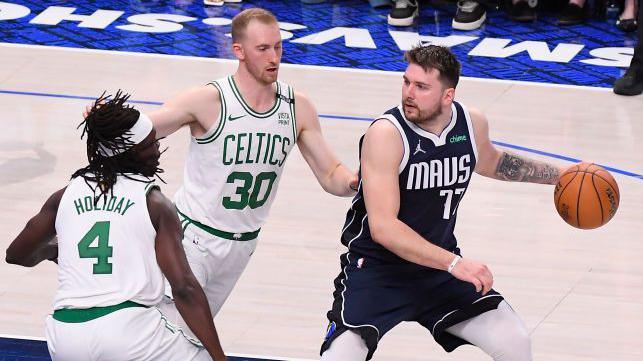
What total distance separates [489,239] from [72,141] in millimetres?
3468

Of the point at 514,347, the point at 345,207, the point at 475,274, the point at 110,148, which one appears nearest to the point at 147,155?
the point at 110,148

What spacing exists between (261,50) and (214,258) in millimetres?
1042

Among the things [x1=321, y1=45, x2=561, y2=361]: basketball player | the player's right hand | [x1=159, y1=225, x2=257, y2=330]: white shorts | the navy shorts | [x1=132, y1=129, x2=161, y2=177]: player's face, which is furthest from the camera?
[x1=159, y1=225, x2=257, y2=330]: white shorts

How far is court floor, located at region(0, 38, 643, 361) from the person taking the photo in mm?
6695

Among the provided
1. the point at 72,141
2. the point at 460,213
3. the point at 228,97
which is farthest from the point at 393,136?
the point at 72,141

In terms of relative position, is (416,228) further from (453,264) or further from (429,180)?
(453,264)

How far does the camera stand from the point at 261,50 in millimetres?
5809

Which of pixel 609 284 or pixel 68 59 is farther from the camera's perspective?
pixel 68 59

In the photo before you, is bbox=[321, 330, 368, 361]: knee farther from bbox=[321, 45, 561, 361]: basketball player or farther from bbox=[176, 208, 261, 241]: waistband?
bbox=[176, 208, 261, 241]: waistband

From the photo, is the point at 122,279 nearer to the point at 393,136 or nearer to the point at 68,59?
the point at 393,136

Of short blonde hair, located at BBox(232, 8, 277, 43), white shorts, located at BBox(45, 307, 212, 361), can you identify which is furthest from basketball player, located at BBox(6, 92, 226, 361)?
short blonde hair, located at BBox(232, 8, 277, 43)

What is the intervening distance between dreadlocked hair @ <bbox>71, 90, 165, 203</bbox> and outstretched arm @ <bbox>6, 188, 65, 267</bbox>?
0.53 feet

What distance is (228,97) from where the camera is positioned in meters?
5.85

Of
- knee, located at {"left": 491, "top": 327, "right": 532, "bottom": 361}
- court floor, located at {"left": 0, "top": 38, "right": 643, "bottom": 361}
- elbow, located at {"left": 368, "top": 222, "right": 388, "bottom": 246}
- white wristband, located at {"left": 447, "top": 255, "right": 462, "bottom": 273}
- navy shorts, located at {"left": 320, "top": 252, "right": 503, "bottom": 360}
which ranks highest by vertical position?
elbow, located at {"left": 368, "top": 222, "right": 388, "bottom": 246}
